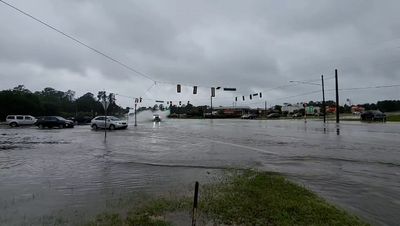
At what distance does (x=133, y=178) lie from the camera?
12.7m

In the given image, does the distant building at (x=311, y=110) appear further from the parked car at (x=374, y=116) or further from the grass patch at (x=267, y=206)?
the grass patch at (x=267, y=206)

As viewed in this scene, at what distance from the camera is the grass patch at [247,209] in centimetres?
730

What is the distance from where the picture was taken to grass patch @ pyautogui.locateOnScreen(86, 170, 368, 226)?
23.9 ft

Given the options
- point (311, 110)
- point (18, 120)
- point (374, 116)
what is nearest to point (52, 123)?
point (18, 120)

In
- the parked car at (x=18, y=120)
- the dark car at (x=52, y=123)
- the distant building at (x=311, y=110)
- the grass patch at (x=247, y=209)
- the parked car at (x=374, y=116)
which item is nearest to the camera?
the grass patch at (x=247, y=209)

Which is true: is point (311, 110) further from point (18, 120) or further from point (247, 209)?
point (247, 209)

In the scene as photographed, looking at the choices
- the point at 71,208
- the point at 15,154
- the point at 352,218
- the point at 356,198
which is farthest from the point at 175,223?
the point at 15,154

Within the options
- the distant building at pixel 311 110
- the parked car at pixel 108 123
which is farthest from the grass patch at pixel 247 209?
the distant building at pixel 311 110

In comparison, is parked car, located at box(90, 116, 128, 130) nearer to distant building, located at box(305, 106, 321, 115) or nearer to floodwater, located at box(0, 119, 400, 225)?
floodwater, located at box(0, 119, 400, 225)

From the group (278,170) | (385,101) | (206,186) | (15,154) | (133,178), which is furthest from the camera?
(385,101)

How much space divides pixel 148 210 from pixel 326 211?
3496 millimetres

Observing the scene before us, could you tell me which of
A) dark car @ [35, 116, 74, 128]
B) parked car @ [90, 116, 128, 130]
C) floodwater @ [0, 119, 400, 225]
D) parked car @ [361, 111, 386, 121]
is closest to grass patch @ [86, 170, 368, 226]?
floodwater @ [0, 119, 400, 225]

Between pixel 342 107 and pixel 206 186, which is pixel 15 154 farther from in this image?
pixel 342 107

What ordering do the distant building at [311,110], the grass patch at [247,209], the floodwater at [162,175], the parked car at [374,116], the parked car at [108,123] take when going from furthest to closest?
the distant building at [311,110] < the parked car at [374,116] < the parked car at [108,123] < the floodwater at [162,175] < the grass patch at [247,209]
